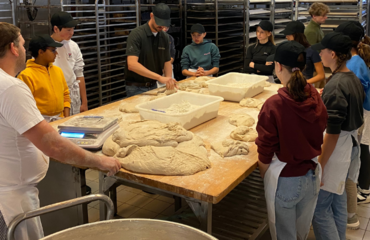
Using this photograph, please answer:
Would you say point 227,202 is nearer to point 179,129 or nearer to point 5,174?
point 179,129

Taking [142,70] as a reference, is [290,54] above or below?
above

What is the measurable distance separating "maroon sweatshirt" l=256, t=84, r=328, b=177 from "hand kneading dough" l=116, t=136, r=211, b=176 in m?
0.35

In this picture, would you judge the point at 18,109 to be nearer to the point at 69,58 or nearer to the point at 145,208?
the point at 145,208

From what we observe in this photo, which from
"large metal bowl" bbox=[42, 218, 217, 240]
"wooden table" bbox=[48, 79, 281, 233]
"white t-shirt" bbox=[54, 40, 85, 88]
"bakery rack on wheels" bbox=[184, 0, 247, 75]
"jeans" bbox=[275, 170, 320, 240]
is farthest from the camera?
"bakery rack on wheels" bbox=[184, 0, 247, 75]

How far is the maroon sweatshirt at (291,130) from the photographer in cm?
191

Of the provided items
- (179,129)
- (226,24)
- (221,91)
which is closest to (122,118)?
(179,129)

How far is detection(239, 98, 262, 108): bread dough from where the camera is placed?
10.4 ft

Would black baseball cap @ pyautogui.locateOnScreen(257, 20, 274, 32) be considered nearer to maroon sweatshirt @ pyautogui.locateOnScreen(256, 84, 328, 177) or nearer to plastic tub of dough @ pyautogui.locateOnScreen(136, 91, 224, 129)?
plastic tub of dough @ pyautogui.locateOnScreen(136, 91, 224, 129)

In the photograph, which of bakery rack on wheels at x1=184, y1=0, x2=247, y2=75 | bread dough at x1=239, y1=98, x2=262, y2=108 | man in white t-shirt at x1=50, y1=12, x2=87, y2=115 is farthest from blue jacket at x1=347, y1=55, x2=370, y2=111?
bakery rack on wheels at x1=184, y1=0, x2=247, y2=75

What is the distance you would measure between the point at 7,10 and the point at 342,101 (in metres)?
3.77

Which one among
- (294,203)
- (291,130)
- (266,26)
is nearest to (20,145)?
(291,130)

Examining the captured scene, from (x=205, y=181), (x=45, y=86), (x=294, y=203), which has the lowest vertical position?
(x=294, y=203)

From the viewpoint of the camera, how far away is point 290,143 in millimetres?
1949

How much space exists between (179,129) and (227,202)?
104 cm
